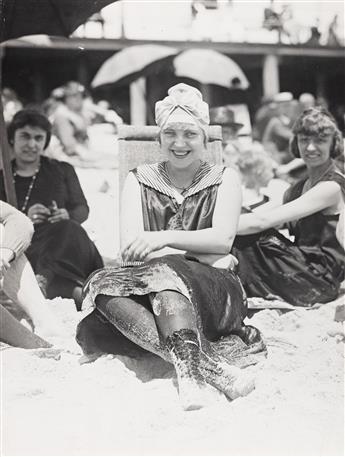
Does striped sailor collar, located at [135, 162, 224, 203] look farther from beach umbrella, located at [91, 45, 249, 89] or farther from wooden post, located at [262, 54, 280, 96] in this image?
wooden post, located at [262, 54, 280, 96]

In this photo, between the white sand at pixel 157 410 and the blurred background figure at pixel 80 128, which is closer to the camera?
the white sand at pixel 157 410

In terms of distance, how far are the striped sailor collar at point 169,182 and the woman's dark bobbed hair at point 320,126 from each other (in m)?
1.30

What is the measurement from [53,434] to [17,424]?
211mm

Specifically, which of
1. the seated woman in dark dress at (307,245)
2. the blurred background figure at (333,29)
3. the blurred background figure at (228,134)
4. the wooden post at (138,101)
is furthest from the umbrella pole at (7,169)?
the wooden post at (138,101)

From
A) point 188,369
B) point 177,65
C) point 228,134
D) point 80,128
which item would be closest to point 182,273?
point 188,369

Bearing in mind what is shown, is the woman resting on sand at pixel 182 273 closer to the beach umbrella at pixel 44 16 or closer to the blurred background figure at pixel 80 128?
the beach umbrella at pixel 44 16

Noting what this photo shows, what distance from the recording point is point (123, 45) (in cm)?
1059

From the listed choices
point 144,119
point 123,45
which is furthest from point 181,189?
point 144,119

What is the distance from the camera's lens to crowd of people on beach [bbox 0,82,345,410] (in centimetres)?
327

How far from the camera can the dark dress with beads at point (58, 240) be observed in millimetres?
4961

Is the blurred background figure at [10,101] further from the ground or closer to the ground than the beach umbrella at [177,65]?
closer to the ground

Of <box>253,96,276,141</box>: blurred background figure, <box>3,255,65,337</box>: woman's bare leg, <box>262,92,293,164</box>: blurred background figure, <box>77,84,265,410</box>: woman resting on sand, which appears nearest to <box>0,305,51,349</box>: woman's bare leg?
<box>3,255,65,337</box>: woman's bare leg

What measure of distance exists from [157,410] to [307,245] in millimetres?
2223

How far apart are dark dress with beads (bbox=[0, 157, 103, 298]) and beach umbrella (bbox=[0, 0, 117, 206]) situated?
31 centimetres
